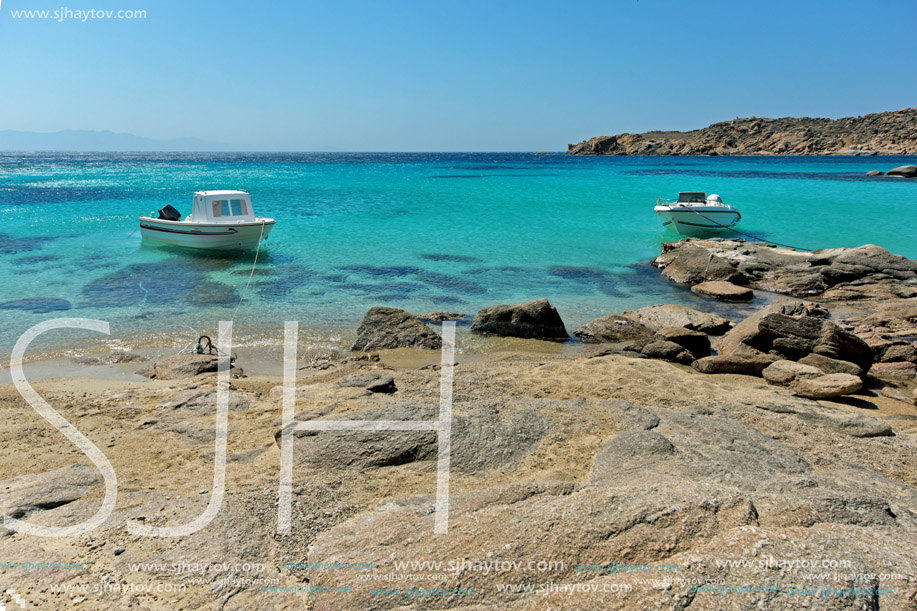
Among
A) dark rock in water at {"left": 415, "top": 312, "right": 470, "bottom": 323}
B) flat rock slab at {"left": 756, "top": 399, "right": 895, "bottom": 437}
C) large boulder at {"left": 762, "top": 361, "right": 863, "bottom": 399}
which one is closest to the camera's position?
flat rock slab at {"left": 756, "top": 399, "right": 895, "bottom": 437}

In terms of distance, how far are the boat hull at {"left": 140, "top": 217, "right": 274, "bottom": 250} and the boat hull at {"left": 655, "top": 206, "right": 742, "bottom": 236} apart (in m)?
16.6

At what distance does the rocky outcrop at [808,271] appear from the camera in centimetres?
1484

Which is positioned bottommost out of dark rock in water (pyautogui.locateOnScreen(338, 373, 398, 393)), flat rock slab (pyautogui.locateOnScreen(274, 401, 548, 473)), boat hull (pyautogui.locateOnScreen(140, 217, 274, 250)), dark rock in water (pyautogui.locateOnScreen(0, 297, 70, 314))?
dark rock in water (pyautogui.locateOnScreen(0, 297, 70, 314))

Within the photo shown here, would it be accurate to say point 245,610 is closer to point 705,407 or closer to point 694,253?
point 705,407

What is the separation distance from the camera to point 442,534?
3.24m

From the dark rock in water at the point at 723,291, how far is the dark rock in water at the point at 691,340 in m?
5.13

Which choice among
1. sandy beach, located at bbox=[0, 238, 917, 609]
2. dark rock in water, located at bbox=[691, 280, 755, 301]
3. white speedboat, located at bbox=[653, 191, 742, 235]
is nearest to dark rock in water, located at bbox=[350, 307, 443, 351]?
sandy beach, located at bbox=[0, 238, 917, 609]

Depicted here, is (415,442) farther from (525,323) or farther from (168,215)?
(168,215)

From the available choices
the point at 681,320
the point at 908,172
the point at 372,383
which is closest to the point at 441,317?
the point at 681,320

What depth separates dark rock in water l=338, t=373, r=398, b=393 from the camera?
6918mm

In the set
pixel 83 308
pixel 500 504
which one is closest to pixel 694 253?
pixel 500 504

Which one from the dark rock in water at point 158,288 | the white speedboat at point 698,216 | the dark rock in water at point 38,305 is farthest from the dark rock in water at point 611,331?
the white speedboat at point 698,216

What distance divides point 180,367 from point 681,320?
9.37 metres

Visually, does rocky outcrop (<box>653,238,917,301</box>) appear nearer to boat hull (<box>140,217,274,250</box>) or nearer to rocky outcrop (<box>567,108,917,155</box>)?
boat hull (<box>140,217,274,250</box>)
